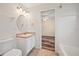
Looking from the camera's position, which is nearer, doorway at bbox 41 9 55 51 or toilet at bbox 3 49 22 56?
toilet at bbox 3 49 22 56

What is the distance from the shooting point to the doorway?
1.24m

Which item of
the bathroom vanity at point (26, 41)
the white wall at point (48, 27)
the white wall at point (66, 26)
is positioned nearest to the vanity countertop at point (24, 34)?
the bathroom vanity at point (26, 41)

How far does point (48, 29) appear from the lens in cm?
126

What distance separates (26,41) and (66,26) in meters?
0.55

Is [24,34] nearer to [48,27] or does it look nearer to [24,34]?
[24,34]

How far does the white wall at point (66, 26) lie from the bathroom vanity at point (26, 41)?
1.10ft

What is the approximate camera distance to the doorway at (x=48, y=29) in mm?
1238

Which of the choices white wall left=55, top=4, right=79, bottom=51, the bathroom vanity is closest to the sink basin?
the bathroom vanity

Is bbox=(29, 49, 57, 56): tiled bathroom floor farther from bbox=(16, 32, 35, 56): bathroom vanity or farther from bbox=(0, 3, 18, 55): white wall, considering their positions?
bbox=(0, 3, 18, 55): white wall

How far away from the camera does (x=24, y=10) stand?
1248 millimetres

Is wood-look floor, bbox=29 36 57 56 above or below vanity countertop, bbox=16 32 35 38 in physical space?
below

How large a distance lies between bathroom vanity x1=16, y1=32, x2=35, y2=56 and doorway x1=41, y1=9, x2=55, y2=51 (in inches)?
6.0

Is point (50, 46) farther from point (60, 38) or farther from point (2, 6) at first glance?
point (2, 6)

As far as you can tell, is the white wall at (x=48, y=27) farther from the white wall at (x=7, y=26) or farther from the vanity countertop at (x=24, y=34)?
the white wall at (x=7, y=26)
